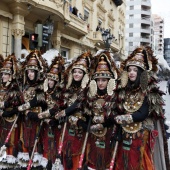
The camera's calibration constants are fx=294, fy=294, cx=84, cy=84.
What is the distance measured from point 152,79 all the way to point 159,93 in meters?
0.20

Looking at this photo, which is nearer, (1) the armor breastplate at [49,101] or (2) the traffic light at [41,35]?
(1) the armor breastplate at [49,101]

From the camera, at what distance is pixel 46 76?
5055 mm

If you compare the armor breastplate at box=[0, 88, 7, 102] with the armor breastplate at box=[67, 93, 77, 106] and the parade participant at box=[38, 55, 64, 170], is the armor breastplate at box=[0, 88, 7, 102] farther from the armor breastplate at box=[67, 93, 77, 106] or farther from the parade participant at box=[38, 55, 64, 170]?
the armor breastplate at box=[67, 93, 77, 106]

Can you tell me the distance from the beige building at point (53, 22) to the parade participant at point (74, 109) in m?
4.69

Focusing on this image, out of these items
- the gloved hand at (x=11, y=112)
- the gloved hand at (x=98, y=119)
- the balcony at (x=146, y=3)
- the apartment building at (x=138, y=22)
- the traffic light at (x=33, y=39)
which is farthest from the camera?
the balcony at (x=146, y=3)

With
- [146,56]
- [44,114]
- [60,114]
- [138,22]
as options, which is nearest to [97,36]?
[44,114]

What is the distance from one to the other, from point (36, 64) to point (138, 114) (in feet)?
7.42

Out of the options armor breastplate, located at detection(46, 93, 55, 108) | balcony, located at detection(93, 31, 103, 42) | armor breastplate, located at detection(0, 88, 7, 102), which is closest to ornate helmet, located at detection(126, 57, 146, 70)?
armor breastplate, located at detection(46, 93, 55, 108)

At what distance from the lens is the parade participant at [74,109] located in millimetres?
4340

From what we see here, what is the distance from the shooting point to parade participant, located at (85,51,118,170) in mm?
4113

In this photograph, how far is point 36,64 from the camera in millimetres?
5160

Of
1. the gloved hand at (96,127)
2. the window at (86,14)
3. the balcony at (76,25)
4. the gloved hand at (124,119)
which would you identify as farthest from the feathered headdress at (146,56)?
the window at (86,14)

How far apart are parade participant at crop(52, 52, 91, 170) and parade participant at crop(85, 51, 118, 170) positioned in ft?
0.55

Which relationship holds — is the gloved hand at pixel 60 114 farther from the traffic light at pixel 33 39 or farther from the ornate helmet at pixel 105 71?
the traffic light at pixel 33 39
